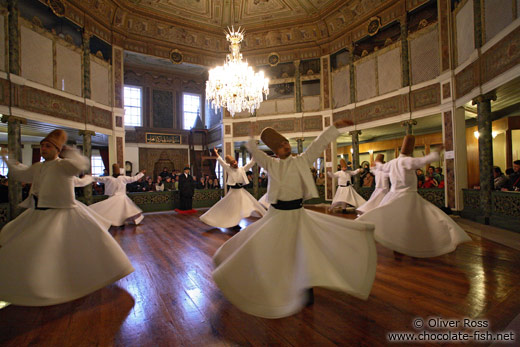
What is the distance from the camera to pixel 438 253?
3.19m

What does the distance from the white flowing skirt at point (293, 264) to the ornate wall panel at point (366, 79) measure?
348 inches

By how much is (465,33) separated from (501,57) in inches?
71.6

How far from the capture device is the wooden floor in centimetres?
181

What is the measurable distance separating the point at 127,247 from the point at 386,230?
4.11 metres

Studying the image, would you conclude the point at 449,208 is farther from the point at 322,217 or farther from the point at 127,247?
the point at 127,247

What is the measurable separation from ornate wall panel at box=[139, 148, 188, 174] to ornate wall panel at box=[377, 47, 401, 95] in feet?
34.9

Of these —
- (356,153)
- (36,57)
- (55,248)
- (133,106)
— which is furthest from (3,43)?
(356,153)

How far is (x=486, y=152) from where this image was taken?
234 inches

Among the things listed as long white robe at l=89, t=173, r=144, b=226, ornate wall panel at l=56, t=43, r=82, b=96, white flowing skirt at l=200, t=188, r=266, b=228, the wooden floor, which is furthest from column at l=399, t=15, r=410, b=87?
ornate wall panel at l=56, t=43, r=82, b=96

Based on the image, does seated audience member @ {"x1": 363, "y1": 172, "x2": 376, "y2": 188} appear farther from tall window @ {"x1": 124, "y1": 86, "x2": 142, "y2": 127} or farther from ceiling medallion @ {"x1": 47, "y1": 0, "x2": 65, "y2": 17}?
tall window @ {"x1": 124, "y1": 86, "x2": 142, "y2": 127}

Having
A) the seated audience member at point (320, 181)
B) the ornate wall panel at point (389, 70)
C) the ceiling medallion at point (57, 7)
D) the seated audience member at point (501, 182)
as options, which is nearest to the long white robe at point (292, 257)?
the seated audience member at point (501, 182)

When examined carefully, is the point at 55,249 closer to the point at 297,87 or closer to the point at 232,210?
the point at 232,210

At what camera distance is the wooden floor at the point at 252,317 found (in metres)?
1.81

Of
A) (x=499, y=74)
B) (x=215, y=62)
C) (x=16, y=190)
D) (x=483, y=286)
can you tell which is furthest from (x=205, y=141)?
(x=483, y=286)
